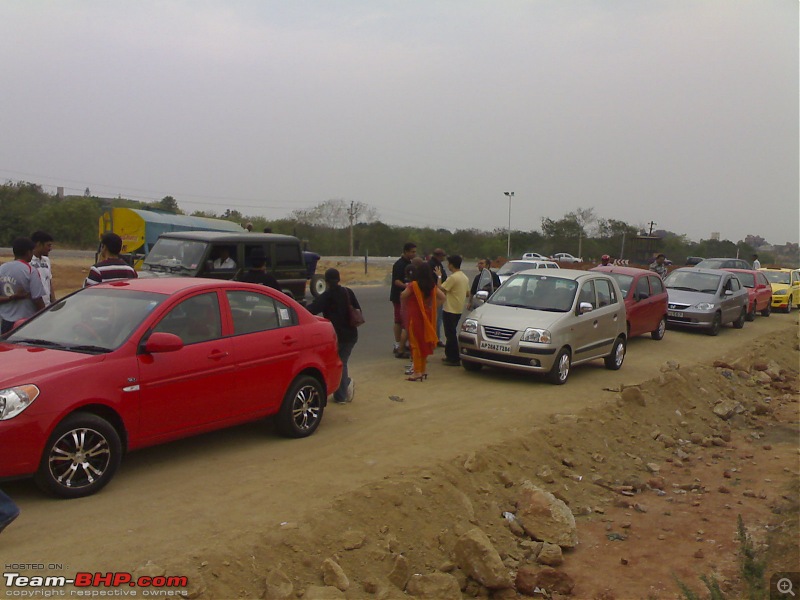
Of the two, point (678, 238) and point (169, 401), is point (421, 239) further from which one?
point (169, 401)

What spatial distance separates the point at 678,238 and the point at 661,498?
94334 millimetres

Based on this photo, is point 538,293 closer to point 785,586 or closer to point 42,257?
point 785,586

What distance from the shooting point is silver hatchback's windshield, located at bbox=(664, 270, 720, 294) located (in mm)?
19922

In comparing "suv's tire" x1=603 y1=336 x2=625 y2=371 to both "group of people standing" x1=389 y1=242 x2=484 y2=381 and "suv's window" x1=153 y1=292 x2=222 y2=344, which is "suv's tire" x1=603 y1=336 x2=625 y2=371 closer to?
"group of people standing" x1=389 y1=242 x2=484 y2=381

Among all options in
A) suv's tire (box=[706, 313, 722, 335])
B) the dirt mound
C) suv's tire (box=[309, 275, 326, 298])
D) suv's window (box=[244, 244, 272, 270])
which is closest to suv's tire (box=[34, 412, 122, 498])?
the dirt mound

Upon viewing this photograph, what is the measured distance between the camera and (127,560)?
4734mm

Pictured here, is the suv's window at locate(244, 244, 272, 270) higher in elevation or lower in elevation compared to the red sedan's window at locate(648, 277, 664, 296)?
higher

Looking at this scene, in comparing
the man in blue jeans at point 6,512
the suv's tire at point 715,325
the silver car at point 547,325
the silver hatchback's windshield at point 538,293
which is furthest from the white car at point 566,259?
the man in blue jeans at point 6,512

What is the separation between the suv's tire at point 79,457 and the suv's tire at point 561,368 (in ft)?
22.8

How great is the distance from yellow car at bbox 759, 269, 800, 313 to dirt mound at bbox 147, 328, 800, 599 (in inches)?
685

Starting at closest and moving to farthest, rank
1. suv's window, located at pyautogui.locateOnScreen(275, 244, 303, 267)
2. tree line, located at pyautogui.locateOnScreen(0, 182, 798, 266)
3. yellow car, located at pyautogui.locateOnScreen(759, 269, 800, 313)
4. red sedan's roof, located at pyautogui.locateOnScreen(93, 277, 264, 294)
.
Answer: red sedan's roof, located at pyautogui.locateOnScreen(93, 277, 264, 294) → suv's window, located at pyautogui.locateOnScreen(275, 244, 303, 267) → yellow car, located at pyautogui.locateOnScreen(759, 269, 800, 313) → tree line, located at pyautogui.locateOnScreen(0, 182, 798, 266)

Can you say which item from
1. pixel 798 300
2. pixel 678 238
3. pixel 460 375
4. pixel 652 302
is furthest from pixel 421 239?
pixel 460 375

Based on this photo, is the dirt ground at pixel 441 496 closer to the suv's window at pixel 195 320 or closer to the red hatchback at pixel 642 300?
the suv's window at pixel 195 320

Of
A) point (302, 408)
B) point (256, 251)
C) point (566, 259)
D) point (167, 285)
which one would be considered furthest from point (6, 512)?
point (566, 259)
